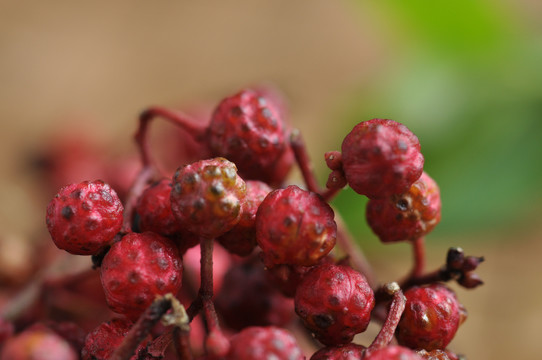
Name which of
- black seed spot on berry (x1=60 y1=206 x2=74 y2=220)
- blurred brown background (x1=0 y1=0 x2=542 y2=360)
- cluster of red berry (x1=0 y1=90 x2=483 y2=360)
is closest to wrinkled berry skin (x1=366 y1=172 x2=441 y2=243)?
cluster of red berry (x1=0 y1=90 x2=483 y2=360)

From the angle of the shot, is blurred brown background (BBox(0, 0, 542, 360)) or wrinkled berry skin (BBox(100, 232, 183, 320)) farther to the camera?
blurred brown background (BBox(0, 0, 542, 360))

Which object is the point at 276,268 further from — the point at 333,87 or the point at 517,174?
the point at 333,87

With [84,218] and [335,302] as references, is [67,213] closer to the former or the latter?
[84,218]

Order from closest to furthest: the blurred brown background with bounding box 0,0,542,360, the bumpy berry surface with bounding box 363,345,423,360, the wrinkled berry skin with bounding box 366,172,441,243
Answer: the bumpy berry surface with bounding box 363,345,423,360 → the wrinkled berry skin with bounding box 366,172,441,243 → the blurred brown background with bounding box 0,0,542,360

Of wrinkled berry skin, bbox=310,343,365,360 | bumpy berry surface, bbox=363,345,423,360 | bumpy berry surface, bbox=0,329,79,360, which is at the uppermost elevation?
bumpy berry surface, bbox=363,345,423,360

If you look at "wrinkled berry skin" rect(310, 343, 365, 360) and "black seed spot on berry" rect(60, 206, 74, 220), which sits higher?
"black seed spot on berry" rect(60, 206, 74, 220)

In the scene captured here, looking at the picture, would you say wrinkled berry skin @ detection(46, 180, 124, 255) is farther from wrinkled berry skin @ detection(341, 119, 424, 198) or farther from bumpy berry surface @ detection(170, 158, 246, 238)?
wrinkled berry skin @ detection(341, 119, 424, 198)

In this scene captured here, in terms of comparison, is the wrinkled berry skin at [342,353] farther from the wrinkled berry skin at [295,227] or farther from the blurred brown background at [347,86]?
the blurred brown background at [347,86]

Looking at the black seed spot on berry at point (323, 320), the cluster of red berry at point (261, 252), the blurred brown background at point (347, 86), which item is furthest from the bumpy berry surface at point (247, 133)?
the blurred brown background at point (347, 86)
